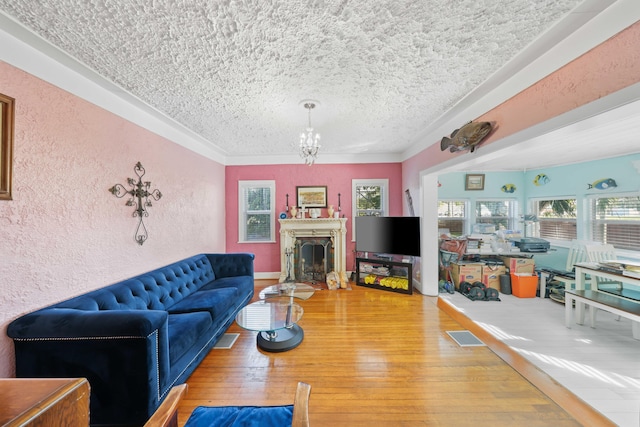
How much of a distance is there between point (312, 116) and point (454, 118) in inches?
73.3

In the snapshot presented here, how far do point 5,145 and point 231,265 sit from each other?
2.54 metres

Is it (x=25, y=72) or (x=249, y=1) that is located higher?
(x=249, y=1)

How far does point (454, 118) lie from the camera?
291 cm

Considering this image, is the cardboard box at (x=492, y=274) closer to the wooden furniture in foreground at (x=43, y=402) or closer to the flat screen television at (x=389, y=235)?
the flat screen television at (x=389, y=235)

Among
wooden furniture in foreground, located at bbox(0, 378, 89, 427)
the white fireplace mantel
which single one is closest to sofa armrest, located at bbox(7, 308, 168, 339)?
wooden furniture in foreground, located at bbox(0, 378, 89, 427)

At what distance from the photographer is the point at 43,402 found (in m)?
0.47

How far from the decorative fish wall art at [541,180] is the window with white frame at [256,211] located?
5844 mm

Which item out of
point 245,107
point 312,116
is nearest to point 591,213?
point 312,116

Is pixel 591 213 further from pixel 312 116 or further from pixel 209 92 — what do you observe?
pixel 209 92

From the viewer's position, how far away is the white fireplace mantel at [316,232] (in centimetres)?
448

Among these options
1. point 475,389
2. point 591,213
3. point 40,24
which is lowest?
point 475,389

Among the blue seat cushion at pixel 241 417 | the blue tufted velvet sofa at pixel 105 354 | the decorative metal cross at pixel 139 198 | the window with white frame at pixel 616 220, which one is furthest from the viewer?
the window with white frame at pixel 616 220

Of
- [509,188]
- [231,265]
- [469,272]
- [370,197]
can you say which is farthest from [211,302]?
[509,188]

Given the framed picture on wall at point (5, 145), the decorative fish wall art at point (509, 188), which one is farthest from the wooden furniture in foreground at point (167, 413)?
the decorative fish wall art at point (509, 188)
